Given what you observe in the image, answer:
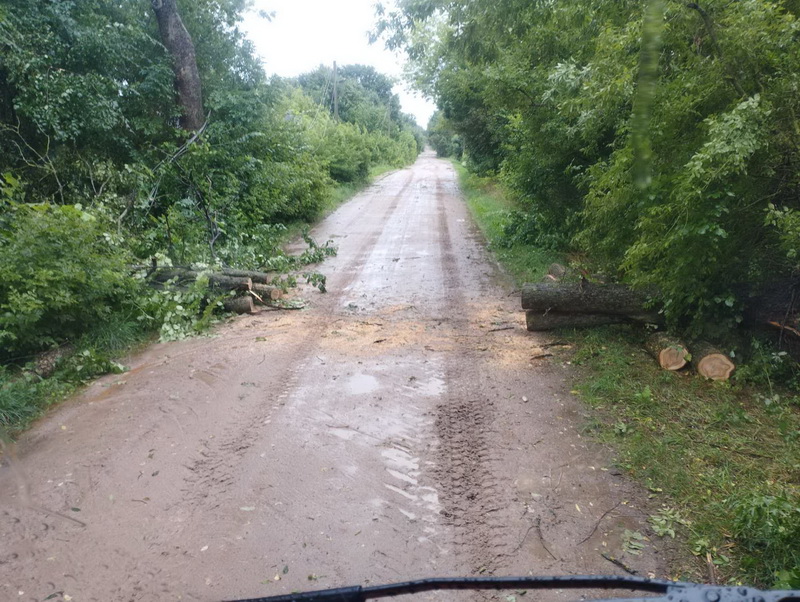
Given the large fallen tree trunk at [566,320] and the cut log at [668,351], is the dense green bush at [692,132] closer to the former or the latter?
the cut log at [668,351]

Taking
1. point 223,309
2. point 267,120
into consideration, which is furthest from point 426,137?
point 223,309

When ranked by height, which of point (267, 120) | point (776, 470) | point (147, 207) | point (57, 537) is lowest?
point (776, 470)

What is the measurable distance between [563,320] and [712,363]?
2052mm

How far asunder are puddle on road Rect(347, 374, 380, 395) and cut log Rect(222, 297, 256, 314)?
333 centimetres

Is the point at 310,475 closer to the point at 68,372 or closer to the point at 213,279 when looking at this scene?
the point at 68,372

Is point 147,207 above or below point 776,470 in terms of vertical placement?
above

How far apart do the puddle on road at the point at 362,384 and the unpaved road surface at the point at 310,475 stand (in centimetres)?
3

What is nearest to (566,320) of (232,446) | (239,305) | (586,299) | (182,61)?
(586,299)

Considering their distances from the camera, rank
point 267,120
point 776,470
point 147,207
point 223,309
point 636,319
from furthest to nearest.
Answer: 1. point 267,120
2. point 147,207
3. point 223,309
4. point 636,319
5. point 776,470

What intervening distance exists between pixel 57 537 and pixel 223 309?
17.7 ft

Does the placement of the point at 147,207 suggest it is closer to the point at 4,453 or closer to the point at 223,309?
the point at 223,309

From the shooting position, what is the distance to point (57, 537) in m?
3.89

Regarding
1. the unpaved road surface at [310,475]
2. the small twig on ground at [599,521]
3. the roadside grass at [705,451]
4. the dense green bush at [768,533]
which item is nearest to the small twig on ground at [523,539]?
the unpaved road surface at [310,475]

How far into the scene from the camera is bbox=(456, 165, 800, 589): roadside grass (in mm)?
3504
